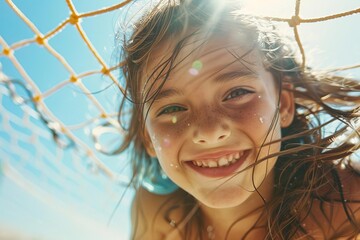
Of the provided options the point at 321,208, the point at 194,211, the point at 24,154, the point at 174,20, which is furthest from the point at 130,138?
the point at 24,154

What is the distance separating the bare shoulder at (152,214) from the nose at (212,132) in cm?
48

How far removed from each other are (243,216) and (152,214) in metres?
0.31

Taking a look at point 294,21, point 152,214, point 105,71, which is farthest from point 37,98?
point 294,21

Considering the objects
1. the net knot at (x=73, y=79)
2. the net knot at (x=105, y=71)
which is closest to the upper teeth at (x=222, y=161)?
the net knot at (x=105, y=71)

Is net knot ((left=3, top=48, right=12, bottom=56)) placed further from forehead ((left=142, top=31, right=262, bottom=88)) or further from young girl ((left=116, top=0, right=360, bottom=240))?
forehead ((left=142, top=31, right=262, bottom=88))

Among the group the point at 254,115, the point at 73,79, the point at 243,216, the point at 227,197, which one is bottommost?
the point at 243,216

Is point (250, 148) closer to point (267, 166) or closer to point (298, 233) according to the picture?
point (267, 166)

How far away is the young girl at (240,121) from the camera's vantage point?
0.91 m

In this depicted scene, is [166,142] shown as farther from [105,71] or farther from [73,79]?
[73,79]

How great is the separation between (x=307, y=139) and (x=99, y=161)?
96 centimetres

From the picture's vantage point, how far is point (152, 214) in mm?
1327

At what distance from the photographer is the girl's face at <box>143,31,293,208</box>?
90 centimetres

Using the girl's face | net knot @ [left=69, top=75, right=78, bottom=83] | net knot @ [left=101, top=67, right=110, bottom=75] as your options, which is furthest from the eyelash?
net knot @ [left=69, top=75, right=78, bottom=83]

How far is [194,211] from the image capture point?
4.26 feet
